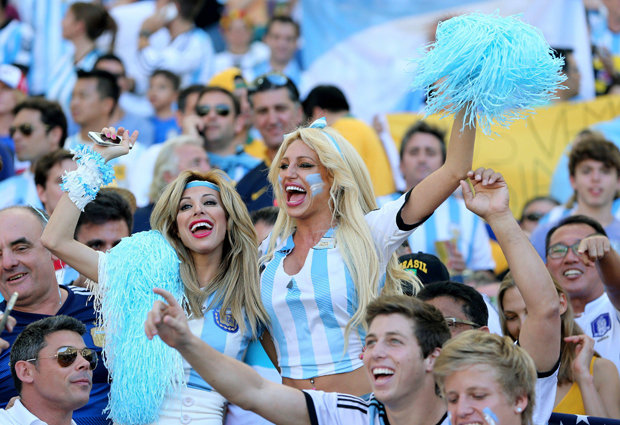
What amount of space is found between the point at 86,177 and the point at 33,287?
86 centimetres

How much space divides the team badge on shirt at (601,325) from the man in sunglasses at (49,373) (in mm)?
2705

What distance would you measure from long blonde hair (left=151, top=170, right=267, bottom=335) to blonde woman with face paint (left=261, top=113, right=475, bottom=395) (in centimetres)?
8

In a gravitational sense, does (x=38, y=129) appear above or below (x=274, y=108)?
below

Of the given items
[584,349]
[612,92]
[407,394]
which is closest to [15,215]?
[407,394]

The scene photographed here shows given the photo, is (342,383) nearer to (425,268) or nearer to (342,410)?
(342,410)

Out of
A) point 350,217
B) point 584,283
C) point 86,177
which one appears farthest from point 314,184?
point 584,283

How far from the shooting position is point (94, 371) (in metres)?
4.59

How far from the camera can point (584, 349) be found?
4543 millimetres

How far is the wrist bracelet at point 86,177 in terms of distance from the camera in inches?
166

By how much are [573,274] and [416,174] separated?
5.91ft

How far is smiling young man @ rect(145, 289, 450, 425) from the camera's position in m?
3.34

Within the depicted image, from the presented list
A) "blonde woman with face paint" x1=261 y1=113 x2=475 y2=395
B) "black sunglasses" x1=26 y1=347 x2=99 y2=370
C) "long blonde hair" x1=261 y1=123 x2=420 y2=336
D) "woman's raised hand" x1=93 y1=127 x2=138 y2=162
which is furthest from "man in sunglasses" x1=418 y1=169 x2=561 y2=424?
"black sunglasses" x1=26 y1=347 x2=99 y2=370

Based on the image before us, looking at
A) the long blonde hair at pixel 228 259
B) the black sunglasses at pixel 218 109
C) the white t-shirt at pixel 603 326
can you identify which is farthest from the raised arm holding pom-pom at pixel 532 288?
the black sunglasses at pixel 218 109

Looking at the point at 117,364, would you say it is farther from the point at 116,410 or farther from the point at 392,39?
the point at 392,39
